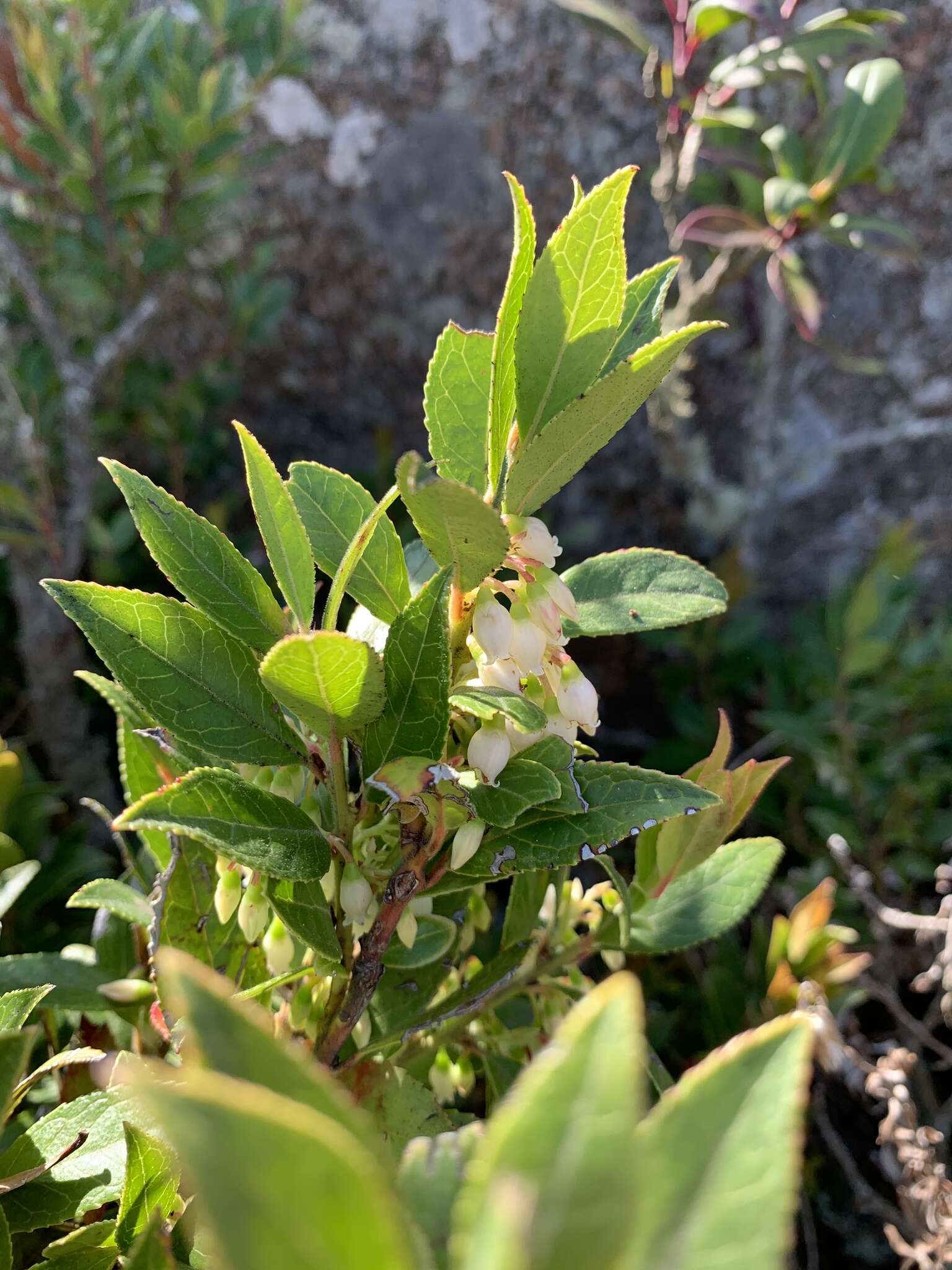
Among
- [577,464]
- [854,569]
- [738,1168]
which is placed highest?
[577,464]

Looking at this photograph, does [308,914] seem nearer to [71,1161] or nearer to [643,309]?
[71,1161]

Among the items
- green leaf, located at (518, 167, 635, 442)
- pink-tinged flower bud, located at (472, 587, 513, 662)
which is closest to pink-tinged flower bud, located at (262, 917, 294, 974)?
pink-tinged flower bud, located at (472, 587, 513, 662)

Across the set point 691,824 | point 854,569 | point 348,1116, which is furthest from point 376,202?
point 348,1116

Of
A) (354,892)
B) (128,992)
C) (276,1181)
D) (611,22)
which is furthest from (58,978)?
(611,22)

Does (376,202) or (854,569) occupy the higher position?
(376,202)

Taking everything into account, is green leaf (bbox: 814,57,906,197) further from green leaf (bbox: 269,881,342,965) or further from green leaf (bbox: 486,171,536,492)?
green leaf (bbox: 269,881,342,965)

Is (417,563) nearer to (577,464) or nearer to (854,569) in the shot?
(577,464)
